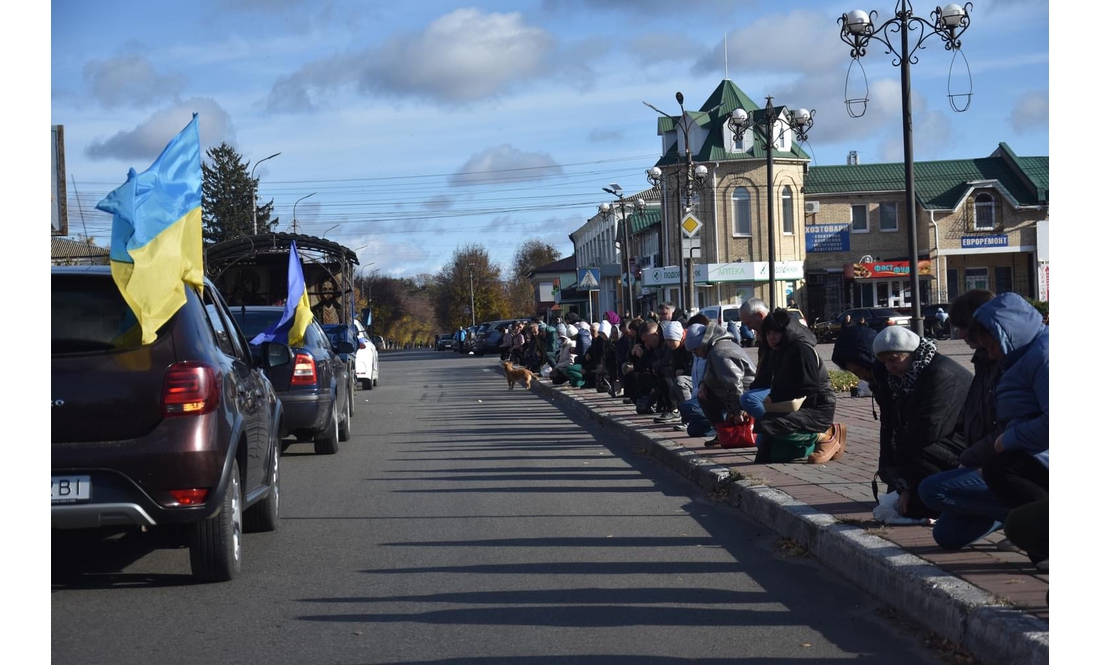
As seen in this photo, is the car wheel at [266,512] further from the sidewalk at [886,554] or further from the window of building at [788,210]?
the window of building at [788,210]

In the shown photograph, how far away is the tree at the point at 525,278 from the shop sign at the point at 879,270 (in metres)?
67.3

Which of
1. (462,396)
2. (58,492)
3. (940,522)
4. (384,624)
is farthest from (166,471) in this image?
(462,396)

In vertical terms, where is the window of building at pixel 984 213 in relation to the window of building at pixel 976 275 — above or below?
above

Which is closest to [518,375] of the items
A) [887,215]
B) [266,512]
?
[266,512]

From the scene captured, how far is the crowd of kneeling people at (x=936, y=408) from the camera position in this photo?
18.4 ft

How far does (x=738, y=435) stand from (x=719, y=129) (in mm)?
51553

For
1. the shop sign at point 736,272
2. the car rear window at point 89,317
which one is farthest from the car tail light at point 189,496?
Answer: the shop sign at point 736,272

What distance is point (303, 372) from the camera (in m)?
13.0

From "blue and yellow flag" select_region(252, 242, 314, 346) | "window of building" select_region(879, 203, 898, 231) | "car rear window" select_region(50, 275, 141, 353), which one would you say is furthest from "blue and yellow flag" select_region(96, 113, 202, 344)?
"window of building" select_region(879, 203, 898, 231)

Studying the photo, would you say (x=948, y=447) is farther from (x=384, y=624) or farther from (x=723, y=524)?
(x=384, y=624)

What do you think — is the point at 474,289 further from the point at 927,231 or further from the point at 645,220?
the point at 927,231

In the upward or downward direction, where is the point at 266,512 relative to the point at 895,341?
downward

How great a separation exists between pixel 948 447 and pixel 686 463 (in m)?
4.44

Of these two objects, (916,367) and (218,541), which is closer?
(218,541)
